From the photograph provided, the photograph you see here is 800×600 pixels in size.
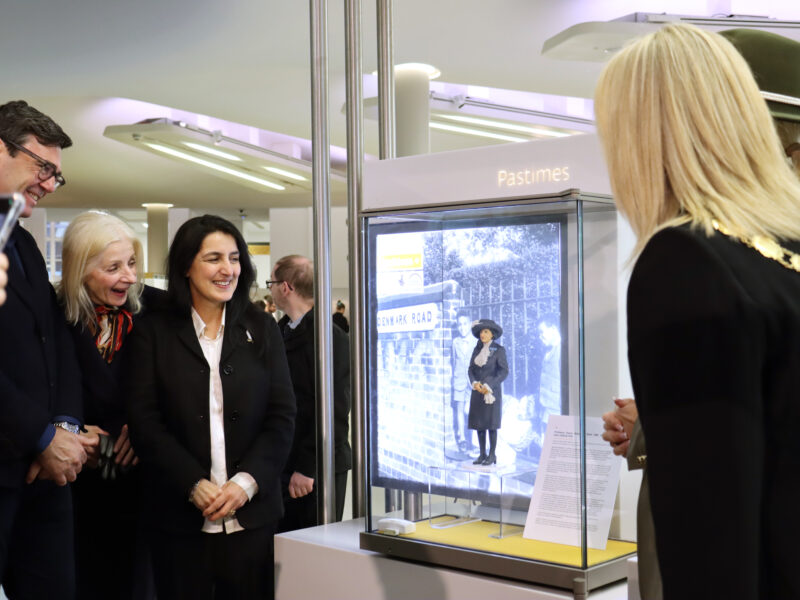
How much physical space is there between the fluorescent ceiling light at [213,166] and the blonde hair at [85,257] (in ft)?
23.3

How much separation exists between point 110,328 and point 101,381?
239 mm

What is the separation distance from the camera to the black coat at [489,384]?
7.86 ft

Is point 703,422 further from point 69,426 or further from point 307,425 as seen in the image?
point 307,425

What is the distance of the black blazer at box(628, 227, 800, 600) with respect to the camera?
86 centimetres

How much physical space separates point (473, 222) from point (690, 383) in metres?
1.59

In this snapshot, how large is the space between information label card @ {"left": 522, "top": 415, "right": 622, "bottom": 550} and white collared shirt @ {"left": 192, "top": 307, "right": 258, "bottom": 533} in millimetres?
836

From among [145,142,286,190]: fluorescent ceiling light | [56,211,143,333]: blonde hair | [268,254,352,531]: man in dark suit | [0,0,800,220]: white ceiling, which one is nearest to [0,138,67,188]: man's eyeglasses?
[56,211,143,333]: blonde hair

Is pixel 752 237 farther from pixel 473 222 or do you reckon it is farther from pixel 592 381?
pixel 473 222

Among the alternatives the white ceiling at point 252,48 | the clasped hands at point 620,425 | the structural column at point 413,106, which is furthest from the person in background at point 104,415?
the structural column at point 413,106

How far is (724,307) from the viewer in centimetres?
87

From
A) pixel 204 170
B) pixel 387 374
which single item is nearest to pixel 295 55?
pixel 387 374

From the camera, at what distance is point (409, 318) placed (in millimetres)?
2598

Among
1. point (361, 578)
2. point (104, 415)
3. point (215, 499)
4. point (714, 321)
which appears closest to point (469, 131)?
point (104, 415)

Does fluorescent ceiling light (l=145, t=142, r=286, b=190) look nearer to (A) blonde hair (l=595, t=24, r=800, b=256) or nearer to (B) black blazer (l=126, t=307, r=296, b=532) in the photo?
(B) black blazer (l=126, t=307, r=296, b=532)
